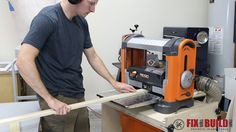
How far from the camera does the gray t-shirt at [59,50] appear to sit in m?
1.38

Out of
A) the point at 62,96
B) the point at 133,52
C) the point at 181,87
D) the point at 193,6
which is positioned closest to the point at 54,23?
the point at 62,96

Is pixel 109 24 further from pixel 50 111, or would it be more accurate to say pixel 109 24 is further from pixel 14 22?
pixel 50 111

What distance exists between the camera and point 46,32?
1.36 meters

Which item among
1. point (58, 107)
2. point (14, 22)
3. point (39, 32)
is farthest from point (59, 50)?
point (14, 22)

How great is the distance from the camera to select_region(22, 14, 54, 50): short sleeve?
51.1 inches

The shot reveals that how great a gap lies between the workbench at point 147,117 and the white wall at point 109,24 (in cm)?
90

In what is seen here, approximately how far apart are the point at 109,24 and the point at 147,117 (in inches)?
59.2

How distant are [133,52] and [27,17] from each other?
1.28 meters

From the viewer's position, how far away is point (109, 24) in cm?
275

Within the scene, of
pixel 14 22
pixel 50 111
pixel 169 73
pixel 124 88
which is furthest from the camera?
pixel 14 22

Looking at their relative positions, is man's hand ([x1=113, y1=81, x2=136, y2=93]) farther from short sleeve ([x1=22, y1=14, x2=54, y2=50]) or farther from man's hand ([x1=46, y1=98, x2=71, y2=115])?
short sleeve ([x1=22, y1=14, x2=54, y2=50])

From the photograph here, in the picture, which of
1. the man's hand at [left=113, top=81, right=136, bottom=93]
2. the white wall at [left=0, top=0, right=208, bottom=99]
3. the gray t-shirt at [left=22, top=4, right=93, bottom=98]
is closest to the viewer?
the gray t-shirt at [left=22, top=4, right=93, bottom=98]

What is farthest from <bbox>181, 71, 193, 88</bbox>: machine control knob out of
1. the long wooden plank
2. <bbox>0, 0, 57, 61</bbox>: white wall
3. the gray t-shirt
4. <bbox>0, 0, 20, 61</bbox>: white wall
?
<bbox>0, 0, 20, 61</bbox>: white wall

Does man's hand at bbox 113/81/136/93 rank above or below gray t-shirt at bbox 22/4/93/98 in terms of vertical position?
below
